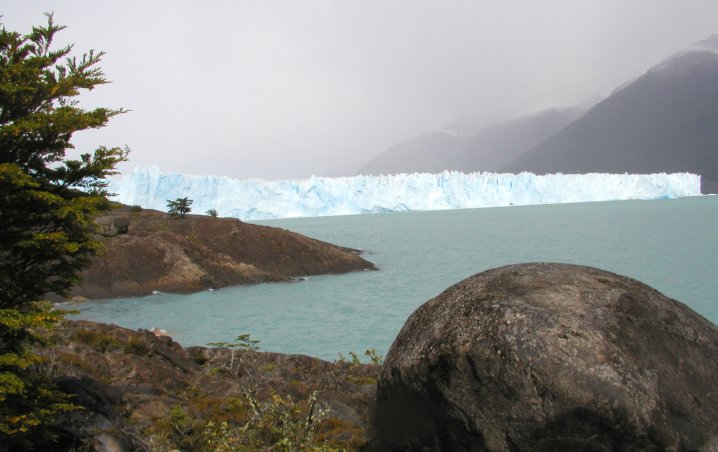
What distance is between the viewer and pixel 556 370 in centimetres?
485

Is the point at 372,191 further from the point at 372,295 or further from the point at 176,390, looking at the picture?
the point at 176,390

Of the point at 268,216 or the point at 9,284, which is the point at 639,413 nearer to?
the point at 9,284

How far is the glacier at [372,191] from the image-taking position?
94938 mm

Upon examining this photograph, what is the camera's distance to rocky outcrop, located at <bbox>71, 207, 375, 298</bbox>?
3275cm

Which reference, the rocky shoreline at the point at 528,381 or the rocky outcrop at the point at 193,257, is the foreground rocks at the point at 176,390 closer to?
the rocky shoreline at the point at 528,381

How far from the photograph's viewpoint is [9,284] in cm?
595

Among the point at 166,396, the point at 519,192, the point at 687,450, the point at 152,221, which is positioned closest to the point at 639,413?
the point at 687,450

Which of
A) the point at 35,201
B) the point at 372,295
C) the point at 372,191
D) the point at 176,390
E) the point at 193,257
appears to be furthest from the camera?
the point at 372,191

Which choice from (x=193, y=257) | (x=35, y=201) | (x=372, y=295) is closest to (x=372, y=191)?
(x=193, y=257)

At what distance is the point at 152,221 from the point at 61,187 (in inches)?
1443

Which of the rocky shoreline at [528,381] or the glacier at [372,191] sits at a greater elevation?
the glacier at [372,191]

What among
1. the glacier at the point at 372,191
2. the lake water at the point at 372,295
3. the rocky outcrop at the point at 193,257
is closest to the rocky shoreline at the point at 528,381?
the lake water at the point at 372,295

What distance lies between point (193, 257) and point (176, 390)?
2683 centimetres

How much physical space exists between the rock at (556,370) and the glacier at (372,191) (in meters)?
94.6
